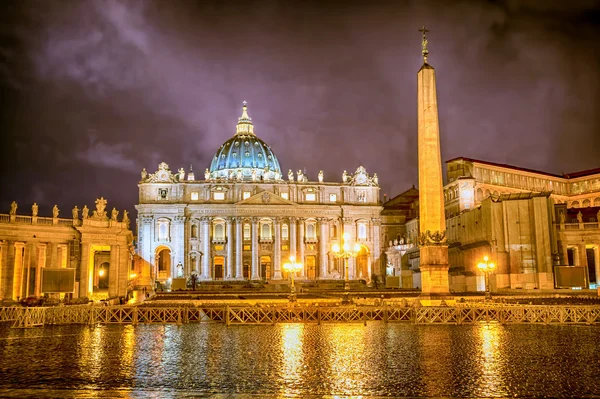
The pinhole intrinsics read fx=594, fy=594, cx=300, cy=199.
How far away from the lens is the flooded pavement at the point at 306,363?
1055cm

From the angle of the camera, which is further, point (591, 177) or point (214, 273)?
point (214, 273)

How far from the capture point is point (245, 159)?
350 ft

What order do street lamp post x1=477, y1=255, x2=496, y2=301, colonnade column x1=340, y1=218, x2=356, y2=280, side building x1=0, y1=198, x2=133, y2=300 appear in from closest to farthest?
street lamp post x1=477, y1=255, x2=496, y2=301
side building x1=0, y1=198, x2=133, y2=300
colonnade column x1=340, y1=218, x2=356, y2=280

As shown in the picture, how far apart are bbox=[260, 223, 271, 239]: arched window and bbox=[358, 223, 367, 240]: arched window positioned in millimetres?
13075

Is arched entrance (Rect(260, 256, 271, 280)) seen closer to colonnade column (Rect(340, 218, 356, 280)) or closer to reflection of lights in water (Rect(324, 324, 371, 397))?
colonnade column (Rect(340, 218, 356, 280))

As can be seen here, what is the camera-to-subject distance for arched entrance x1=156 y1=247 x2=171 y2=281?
3314 inches

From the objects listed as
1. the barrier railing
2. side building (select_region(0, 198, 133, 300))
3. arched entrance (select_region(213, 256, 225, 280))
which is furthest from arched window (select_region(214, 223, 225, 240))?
the barrier railing

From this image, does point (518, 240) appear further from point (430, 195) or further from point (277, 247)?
point (277, 247)

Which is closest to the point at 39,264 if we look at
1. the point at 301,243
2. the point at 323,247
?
the point at 301,243

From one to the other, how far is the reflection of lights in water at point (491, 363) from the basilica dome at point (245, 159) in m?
85.6

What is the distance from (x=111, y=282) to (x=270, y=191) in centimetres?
3909

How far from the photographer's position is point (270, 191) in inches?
3270

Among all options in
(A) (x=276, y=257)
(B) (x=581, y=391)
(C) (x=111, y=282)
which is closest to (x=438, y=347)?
(B) (x=581, y=391)

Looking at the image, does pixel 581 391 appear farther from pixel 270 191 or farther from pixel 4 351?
pixel 270 191
